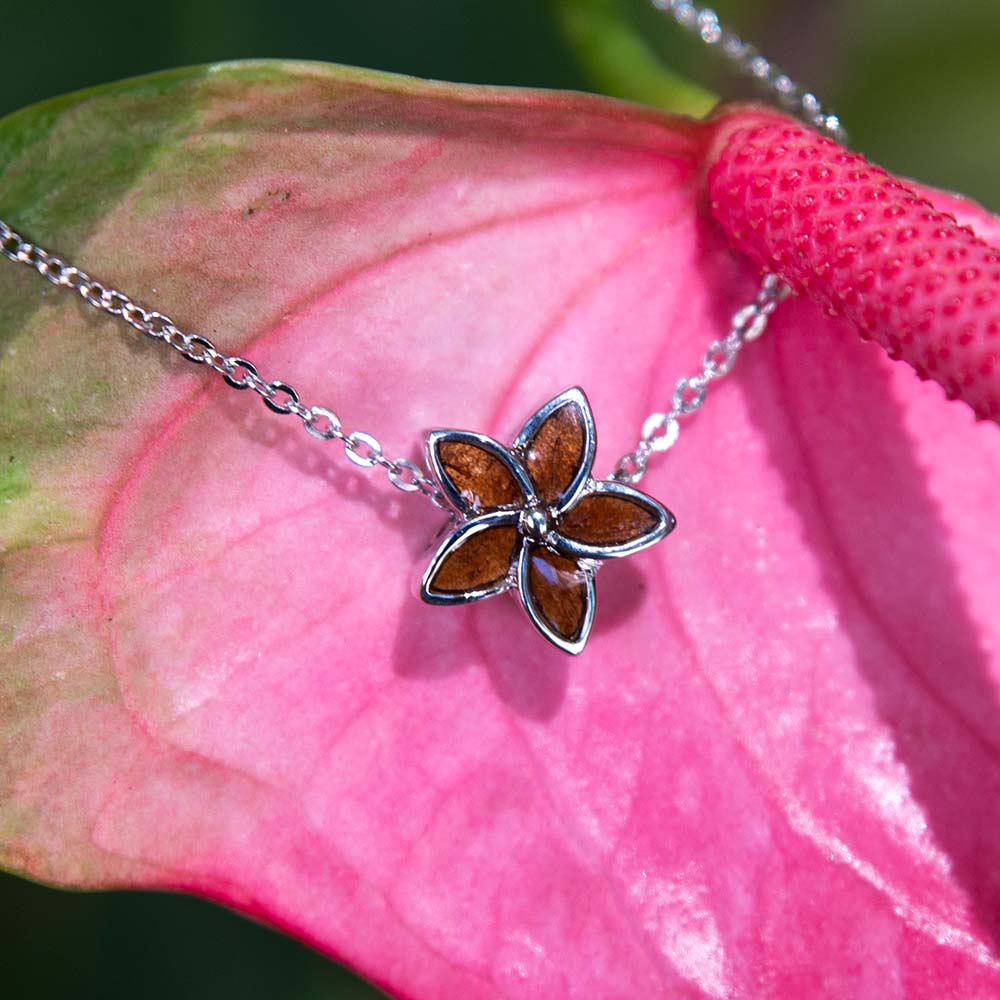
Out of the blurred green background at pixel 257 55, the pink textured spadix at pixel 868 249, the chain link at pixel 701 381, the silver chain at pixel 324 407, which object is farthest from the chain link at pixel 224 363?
the blurred green background at pixel 257 55

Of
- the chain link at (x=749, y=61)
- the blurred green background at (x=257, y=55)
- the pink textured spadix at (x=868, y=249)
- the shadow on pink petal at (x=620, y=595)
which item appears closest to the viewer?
the pink textured spadix at (x=868, y=249)

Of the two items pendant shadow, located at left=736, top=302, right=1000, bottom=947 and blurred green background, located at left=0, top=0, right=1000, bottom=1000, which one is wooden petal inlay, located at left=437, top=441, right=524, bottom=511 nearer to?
pendant shadow, located at left=736, top=302, right=1000, bottom=947

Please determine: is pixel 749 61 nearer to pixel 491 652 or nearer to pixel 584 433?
pixel 584 433

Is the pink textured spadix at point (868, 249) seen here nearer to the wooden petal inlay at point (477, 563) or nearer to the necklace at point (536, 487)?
the necklace at point (536, 487)

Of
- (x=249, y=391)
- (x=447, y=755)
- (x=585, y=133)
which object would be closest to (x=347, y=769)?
(x=447, y=755)

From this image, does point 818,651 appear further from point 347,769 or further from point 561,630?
point 347,769

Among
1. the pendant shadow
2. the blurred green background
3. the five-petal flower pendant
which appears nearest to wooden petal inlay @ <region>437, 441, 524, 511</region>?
the five-petal flower pendant
